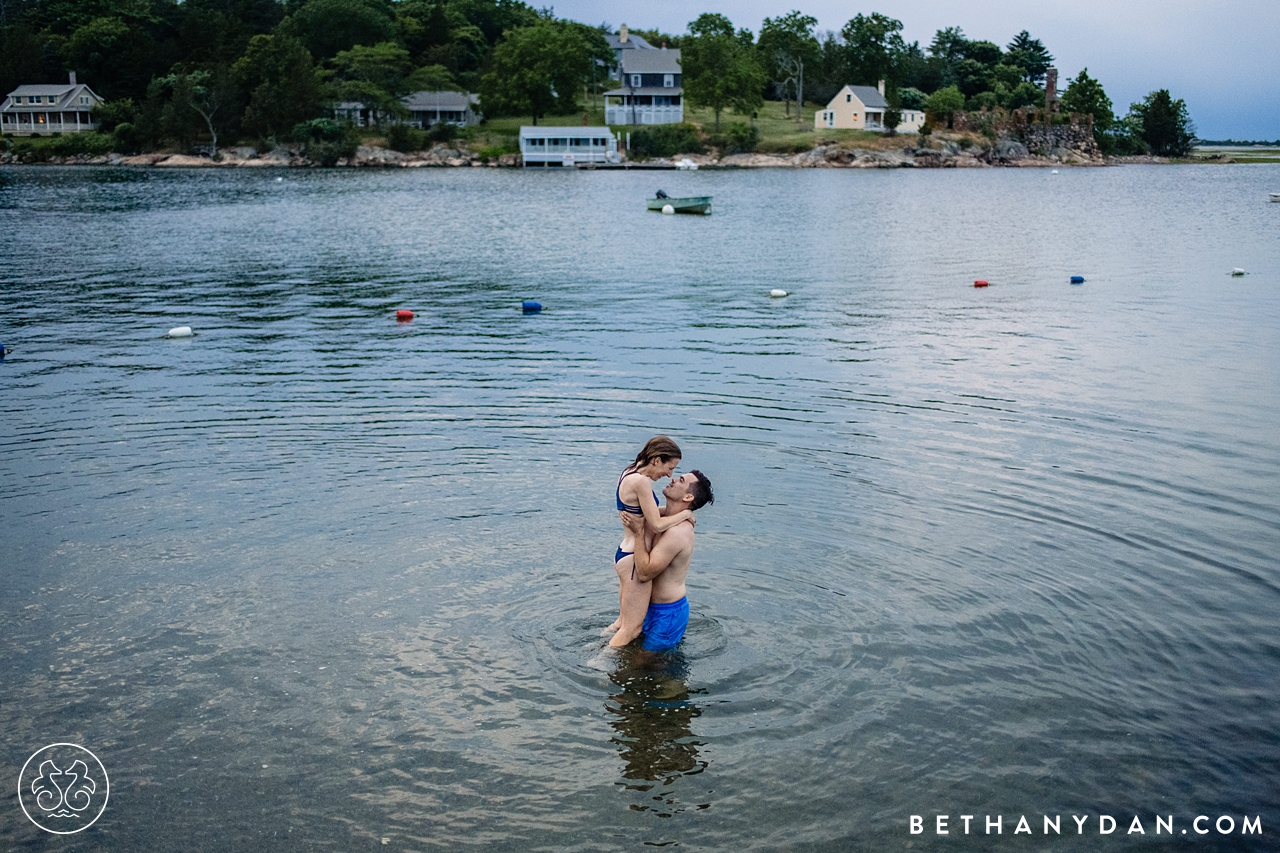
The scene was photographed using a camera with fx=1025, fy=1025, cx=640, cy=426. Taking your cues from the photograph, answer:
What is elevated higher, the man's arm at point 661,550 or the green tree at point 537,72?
the green tree at point 537,72

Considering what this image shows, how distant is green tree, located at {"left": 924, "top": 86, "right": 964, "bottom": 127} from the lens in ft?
548

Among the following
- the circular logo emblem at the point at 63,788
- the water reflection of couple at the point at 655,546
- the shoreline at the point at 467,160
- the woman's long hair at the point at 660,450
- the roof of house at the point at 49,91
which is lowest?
the circular logo emblem at the point at 63,788

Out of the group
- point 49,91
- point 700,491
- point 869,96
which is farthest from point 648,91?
point 700,491

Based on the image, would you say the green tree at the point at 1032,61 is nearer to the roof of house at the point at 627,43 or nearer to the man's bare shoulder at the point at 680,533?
the roof of house at the point at 627,43

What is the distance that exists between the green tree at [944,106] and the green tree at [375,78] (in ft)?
276

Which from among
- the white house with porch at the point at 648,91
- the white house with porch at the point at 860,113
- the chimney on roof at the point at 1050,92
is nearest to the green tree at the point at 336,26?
the white house with porch at the point at 648,91

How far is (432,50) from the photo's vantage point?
567 feet

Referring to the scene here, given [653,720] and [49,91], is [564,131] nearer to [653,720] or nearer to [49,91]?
[49,91]

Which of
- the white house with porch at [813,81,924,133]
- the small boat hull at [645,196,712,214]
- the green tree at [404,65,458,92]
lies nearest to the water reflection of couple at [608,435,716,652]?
the small boat hull at [645,196,712,214]

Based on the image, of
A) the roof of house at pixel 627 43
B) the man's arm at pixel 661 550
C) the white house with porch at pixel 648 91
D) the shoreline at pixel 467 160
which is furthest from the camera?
the roof of house at pixel 627 43

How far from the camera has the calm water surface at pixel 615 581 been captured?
8.07 meters

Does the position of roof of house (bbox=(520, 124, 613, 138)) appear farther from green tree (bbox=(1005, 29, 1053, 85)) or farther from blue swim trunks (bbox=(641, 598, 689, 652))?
blue swim trunks (bbox=(641, 598, 689, 652))

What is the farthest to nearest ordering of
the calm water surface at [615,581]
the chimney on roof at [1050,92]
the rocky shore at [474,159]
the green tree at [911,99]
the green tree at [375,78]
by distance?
the chimney on roof at [1050,92]
the green tree at [911,99]
the green tree at [375,78]
the rocky shore at [474,159]
the calm water surface at [615,581]

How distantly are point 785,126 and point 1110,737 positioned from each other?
165237mm
